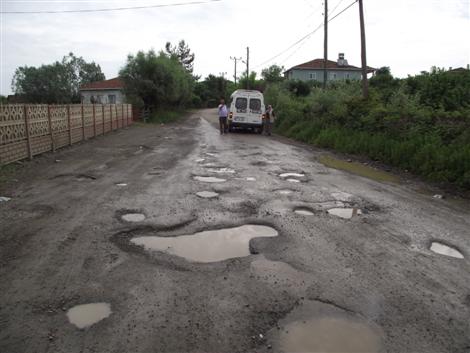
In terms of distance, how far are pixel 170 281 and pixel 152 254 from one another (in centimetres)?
72

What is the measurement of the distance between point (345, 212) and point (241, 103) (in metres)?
15.2

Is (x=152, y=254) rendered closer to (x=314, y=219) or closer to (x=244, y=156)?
(x=314, y=219)

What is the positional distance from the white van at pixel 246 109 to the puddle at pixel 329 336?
18.4 m

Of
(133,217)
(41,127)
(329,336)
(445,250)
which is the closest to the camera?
(329,336)

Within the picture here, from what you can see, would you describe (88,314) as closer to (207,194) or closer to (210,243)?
(210,243)

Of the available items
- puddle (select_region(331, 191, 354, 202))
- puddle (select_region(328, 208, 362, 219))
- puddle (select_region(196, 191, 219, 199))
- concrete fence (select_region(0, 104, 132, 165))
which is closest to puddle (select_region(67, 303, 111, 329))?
puddle (select_region(196, 191, 219, 199))

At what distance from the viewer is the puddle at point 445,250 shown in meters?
4.73

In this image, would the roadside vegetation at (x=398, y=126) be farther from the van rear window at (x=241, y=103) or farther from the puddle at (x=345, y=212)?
the puddle at (x=345, y=212)

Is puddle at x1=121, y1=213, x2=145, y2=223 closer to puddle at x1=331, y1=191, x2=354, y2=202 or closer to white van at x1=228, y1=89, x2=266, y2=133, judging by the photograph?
puddle at x1=331, y1=191, x2=354, y2=202

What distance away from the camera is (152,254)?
14.3 ft

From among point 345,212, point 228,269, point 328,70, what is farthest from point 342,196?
point 328,70

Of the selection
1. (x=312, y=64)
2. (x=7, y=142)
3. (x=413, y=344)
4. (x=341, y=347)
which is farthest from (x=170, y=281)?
(x=312, y=64)

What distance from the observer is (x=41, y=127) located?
1198cm

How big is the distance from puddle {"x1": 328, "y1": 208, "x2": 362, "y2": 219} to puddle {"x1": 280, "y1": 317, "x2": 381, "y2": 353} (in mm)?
3097
